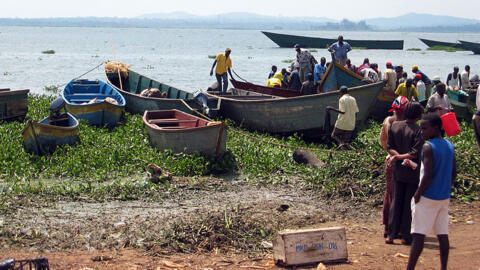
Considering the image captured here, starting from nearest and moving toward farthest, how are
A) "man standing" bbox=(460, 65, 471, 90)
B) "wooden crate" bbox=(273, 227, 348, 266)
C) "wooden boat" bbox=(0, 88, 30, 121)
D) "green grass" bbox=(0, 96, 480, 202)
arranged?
"wooden crate" bbox=(273, 227, 348, 266)
"green grass" bbox=(0, 96, 480, 202)
"wooden boat" bbox=(0, 88, 30, 121)
"man standing" bbox=(460, 65, 471, 90)

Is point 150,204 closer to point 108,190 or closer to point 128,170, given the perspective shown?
point 108,190

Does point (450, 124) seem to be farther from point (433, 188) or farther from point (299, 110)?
point (299, 110)

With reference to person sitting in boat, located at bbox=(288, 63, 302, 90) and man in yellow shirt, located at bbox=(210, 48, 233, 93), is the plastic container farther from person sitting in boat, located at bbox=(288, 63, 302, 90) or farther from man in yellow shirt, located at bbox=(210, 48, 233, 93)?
man in yellow shirt, located at bbox=(210, 48, 233, 93)

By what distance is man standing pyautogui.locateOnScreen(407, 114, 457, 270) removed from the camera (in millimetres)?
5293

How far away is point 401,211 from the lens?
264 inches

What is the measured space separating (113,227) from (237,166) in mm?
4553

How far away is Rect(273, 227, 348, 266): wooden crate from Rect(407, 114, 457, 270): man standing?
0.93 m

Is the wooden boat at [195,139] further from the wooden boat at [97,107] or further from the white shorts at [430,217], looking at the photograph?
the white shorts at [430,217]

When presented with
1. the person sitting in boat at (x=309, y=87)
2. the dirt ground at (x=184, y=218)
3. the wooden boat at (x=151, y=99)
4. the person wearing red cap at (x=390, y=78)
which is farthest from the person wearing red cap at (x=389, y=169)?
the person wearing red cap at (x=390, y=78)

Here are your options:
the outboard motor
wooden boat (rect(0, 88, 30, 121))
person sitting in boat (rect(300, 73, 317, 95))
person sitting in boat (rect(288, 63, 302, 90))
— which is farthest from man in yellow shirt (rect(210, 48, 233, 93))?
the outboard motor

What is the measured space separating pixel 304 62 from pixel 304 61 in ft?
0.18

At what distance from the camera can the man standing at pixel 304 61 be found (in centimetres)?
1838

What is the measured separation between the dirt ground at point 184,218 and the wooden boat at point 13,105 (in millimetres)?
7682

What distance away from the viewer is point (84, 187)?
930cm
